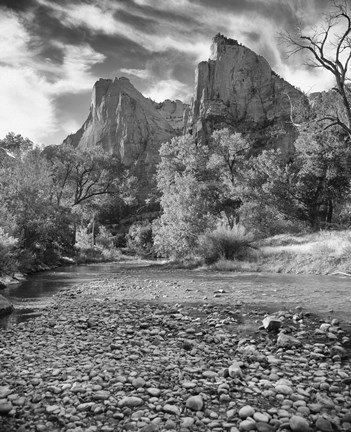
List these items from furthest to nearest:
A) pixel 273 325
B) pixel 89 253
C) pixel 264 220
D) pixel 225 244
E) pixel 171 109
A: 1. pixel 171 109
2. pixel 89 253
3. pixel 264 220
4. pixel 225 244
5. pixel 273 325

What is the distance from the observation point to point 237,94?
4050 inches

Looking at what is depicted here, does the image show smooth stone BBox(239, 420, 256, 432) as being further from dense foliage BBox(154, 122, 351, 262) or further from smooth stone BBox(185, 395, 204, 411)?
dense foliage BBox(154, 122, 351, 262)

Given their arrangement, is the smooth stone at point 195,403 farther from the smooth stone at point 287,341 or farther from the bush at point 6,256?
the bush at point 6,256

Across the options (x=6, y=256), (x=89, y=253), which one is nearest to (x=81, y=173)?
(x=89, y=253)

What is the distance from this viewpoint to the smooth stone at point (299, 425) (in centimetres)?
241

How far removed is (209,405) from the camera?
285 cm

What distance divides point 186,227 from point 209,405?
18172 millimetres

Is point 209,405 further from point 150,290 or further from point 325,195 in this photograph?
point 325,195

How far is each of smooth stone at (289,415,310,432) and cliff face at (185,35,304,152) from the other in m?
90.2

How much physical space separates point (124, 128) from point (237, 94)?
3609 cm

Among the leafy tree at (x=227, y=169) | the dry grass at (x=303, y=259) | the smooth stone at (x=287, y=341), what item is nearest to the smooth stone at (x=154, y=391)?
the smooth stone at (x=287, y=341)

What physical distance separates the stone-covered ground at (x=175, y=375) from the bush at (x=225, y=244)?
1233 cm

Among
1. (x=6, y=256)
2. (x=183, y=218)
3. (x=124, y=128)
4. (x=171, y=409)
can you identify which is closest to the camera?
(x=171, y=409)

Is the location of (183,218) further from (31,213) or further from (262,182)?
(262,182)
